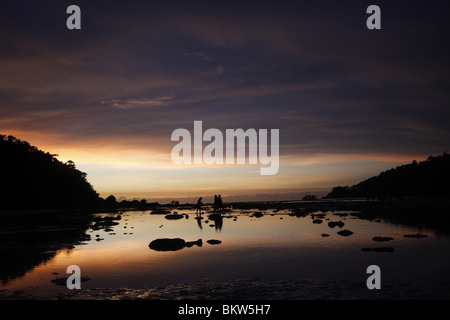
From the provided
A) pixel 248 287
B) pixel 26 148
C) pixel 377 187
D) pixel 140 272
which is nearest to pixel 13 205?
pixel 26 148

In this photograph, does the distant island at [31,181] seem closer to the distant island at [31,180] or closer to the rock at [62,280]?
the distant island at [31,180]

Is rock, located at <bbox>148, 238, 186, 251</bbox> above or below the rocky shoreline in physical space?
below

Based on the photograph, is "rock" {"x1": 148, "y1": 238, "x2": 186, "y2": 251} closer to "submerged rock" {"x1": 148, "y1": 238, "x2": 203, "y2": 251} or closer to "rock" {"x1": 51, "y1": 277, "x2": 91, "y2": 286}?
"submerged rock" {"x1": 148, "y1": 238, "x2": 203, "y2": 251}

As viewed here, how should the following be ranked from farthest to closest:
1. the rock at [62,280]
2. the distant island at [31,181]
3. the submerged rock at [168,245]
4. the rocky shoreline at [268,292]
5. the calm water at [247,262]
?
the distant island at [31,181] → the submerged rock at [168,245] → the calm water at [247,262] → the rock at [62,280] → the rocky shoreline at [268,292]

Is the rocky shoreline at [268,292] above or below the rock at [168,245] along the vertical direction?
above

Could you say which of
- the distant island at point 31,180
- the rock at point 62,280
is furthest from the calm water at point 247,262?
the distant island at point 31,180

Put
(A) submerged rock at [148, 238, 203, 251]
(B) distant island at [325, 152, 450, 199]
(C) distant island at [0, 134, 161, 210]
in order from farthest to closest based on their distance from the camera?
(B) distant island at [325, 152, 450, 199] → (C) distant island at [0, 134, 161, 210] → (A) submerged rock at [148, 238, 203, 251]

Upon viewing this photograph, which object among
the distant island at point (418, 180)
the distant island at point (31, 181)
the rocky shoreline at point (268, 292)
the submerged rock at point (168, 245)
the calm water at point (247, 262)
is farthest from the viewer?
the distant island at point (418, 180)

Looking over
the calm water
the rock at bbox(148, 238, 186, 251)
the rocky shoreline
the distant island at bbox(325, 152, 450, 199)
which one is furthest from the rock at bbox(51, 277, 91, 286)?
the distant island at bbox(325, 152, 450, 199)

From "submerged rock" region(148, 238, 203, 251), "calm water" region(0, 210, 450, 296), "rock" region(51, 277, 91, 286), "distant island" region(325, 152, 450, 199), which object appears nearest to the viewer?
"rock" region(51, 277, 91, 286)

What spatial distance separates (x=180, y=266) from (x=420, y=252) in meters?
13.9

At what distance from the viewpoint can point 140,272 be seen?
15.2 metres

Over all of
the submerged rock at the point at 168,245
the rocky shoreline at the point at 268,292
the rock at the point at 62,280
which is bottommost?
the submerged rock at the point at 168,245
